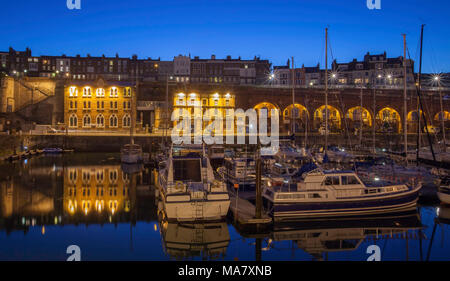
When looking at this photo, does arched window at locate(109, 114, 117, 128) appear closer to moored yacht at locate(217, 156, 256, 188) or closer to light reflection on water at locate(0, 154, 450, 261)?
moored yacht at locate(217, 156, 256, 188)

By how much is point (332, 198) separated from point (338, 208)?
608 mm

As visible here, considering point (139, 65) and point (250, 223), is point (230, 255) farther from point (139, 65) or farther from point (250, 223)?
point (139, 65)

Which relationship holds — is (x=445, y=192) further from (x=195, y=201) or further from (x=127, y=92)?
(x=127, y=92)

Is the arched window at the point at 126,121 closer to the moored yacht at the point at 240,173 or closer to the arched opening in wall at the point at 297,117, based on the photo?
the arched opening in wall at the point at 297,117

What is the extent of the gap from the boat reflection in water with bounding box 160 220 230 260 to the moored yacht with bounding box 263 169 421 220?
3261mm

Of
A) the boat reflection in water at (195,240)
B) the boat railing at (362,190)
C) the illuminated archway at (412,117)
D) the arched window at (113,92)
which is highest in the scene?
the arched window at (113,92)

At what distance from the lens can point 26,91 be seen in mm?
71250

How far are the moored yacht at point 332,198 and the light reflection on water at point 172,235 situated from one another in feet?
2.43

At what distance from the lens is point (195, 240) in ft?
57.6

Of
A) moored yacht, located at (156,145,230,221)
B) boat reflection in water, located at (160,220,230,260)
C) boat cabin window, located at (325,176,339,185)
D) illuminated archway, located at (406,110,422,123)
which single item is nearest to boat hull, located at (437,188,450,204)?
boat cabin window, located at (325,176,339,185)

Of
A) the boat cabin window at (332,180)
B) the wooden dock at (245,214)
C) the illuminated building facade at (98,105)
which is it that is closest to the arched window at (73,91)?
the illuminated building facade at (98,105)

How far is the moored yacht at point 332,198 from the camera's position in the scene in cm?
2009

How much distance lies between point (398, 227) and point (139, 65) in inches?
3872
